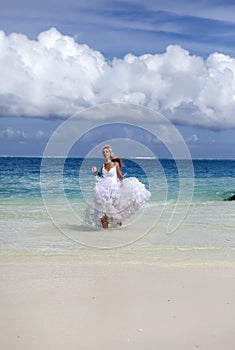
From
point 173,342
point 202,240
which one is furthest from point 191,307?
point 202,240

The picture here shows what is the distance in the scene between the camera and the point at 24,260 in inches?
384

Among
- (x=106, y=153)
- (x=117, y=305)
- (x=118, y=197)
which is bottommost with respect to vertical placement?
(x=117, y=305)

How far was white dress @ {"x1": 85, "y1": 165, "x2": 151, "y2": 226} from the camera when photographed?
13.2m

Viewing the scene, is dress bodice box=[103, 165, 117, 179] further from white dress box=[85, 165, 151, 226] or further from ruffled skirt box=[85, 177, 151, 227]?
ruffled skirt box=[85, 177, 151, 227]

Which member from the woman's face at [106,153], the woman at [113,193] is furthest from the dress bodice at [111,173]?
the woman's face at [106,153]

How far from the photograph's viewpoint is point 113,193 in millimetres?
13195

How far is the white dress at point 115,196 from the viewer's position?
43.3 ft

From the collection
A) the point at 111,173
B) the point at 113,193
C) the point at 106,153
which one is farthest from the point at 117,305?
the point at 106,153

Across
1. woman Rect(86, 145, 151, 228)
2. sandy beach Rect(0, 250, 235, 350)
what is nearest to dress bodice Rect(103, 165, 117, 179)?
woman Rect(86, 145, 151, 228)

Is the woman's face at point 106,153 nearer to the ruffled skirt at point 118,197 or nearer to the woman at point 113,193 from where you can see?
the woman at point 113,193

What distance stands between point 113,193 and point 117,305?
652 centimetres

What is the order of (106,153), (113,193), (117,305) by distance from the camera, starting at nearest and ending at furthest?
1. (117,305)
2. (113,193)
3. (106,153)

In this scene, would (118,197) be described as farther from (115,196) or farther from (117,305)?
(117,305)

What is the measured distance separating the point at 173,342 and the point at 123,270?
10.3 feet
